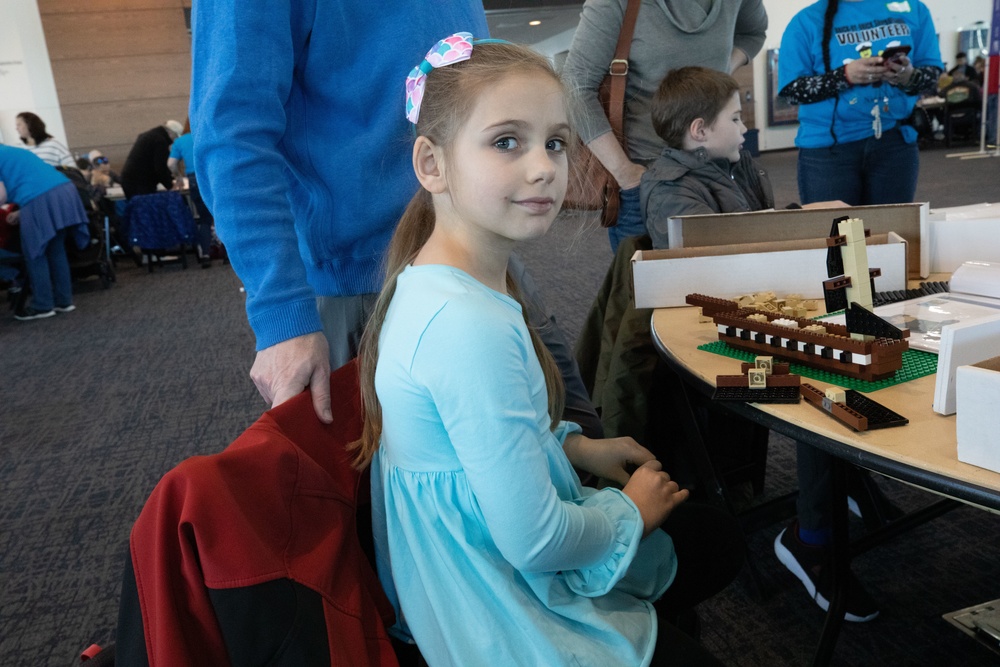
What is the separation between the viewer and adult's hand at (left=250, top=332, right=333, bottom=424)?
948 millimetres

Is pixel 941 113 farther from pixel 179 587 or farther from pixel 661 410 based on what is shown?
pixel 179 587

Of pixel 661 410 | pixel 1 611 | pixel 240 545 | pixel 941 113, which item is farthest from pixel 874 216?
pixel 941 113

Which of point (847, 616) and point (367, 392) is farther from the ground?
point (367, 392)

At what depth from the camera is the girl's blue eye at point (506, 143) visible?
96cm

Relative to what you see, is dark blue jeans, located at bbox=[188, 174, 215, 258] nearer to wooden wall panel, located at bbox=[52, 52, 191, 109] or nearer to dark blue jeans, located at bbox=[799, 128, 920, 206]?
wooden wall panel, located at bbox=[52, 52, 191, 109]

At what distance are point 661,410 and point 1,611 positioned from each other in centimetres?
173

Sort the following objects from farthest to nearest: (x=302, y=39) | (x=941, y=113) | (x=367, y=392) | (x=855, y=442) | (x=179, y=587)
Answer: (x=941, y=113) → (x=302, y=39) → (x=367, y=392) → (x=855, y=442) → (x=179, y=587)

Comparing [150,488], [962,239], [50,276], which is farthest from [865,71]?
[50,276]

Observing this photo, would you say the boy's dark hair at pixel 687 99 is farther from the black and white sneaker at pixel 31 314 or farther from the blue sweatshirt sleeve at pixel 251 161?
the black and white sneaker at pixel 31 314

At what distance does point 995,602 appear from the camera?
1.60 m

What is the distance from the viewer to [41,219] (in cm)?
561

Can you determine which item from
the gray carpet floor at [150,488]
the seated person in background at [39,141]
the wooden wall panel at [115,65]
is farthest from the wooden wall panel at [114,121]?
the gray carpet floor at [150,488]

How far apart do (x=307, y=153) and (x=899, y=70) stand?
2.09 meters

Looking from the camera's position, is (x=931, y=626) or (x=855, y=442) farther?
(x=931, y=626)
